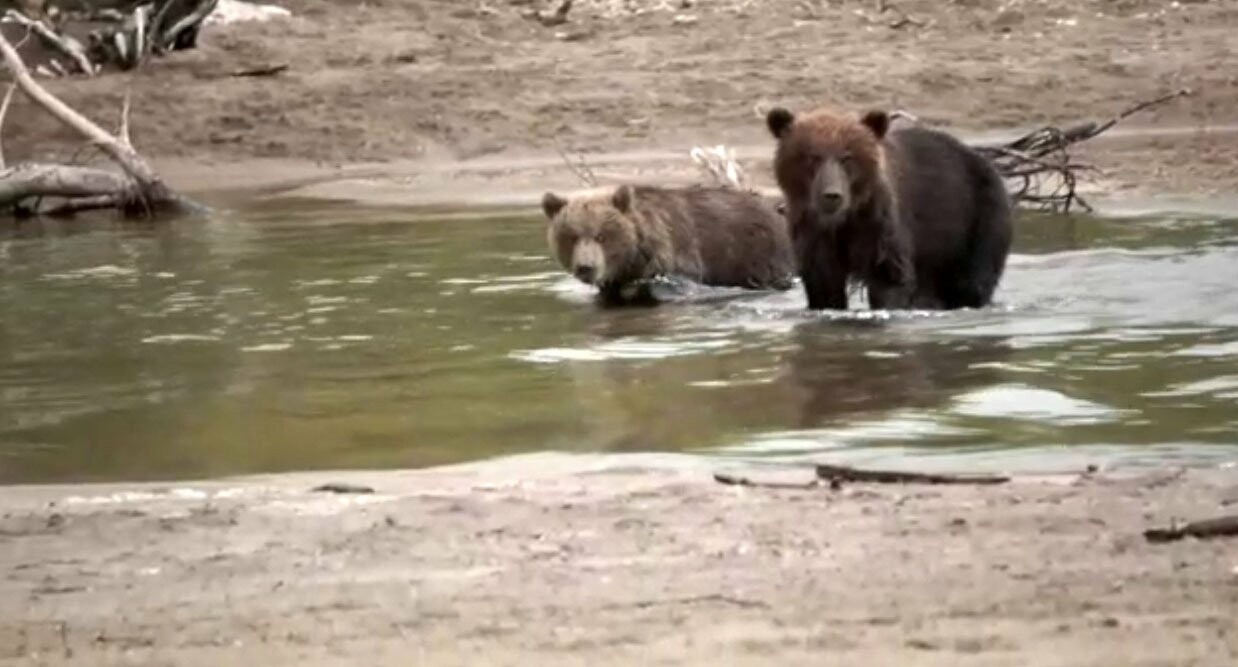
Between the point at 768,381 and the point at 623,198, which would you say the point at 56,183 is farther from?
the point at 768,381

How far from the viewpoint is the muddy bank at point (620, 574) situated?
496 centimetres

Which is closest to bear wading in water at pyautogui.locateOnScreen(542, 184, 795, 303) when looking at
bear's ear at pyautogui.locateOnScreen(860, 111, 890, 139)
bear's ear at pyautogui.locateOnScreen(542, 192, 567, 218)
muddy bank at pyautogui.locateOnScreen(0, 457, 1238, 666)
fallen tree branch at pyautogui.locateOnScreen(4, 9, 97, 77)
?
bear's ear at pyautogui.locateOnScreen(542, 192, 567, 218)

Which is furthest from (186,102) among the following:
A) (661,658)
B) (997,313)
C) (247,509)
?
(661,658)

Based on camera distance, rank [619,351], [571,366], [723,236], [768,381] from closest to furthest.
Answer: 1. [768,381]
2. [571,366]
3. [619,351]
4. [723,236]

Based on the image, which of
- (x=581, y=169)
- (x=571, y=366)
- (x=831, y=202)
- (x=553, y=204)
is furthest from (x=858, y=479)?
(x=581, y=169)

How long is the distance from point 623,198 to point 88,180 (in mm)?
6771

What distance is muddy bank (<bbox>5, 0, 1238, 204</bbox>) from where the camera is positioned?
20875mm

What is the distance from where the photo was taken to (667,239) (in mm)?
12820

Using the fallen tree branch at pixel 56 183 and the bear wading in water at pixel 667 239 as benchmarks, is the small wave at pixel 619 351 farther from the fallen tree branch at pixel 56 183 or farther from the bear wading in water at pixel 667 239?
the fallen tree branch at pixel 56 183

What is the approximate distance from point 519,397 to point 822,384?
1154mm

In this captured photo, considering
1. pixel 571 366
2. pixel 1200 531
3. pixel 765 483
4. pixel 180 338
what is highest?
pixel 1200 531

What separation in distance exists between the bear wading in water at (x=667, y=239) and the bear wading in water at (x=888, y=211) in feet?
4.52

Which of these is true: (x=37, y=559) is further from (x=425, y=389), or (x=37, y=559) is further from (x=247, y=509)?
(x=425, y=389)

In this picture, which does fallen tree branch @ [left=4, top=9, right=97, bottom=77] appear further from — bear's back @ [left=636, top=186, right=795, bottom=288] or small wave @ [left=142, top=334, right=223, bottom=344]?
small wave @ [left=142, top=334, right=223, bottom=344]
